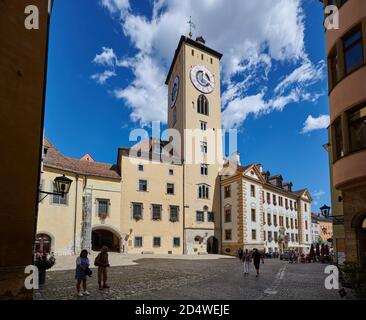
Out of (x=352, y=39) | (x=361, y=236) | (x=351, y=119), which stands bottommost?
(x=361, y=236)

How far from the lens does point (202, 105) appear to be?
154ft

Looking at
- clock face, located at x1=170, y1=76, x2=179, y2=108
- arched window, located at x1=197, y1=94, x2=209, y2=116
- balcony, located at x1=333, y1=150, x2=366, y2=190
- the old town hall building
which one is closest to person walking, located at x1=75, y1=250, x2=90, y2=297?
balcony, located at x1=333, y1=150, x2=366, y2=190

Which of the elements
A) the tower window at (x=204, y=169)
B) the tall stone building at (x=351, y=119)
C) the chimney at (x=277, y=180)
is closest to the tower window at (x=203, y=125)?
the tower window at (x=204, y=169)

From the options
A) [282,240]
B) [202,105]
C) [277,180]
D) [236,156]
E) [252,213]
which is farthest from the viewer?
[236,156]

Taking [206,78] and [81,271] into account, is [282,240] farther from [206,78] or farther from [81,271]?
[81,271]

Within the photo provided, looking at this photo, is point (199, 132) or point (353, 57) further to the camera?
point (199, 132)

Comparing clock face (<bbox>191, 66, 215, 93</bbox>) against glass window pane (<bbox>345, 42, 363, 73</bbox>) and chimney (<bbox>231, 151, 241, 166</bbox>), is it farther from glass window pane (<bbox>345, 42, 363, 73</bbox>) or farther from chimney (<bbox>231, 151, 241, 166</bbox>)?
glass window pane (<bbox>345, 42, 363, 73</bbox>)

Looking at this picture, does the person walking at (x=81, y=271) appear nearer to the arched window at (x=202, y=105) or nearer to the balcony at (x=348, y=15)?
the balcony at (x=348, y=15)

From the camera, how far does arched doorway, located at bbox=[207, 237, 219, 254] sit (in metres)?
43.4

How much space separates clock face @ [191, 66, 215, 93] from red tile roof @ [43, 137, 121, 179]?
1786cm

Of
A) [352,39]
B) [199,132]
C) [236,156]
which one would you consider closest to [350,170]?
[352,39]

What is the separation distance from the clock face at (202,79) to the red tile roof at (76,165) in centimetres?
1786

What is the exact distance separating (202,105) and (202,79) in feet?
13.5
